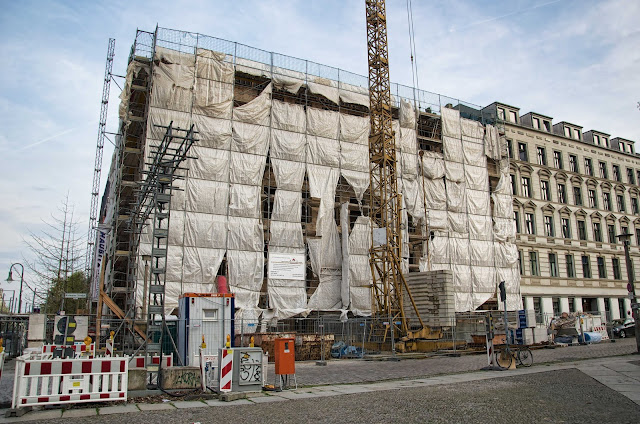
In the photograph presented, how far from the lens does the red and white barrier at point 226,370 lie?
11.0 m

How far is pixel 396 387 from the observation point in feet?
41.6

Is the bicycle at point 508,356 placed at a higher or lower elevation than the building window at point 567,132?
lower

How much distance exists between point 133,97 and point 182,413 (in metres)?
25.7

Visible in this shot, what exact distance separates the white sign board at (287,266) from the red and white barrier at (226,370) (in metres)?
17.8

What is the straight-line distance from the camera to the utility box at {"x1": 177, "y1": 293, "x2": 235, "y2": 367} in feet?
51.0

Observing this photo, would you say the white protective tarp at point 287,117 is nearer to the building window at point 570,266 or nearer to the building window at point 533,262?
the building window at point 533,262

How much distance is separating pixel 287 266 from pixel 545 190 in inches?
1048

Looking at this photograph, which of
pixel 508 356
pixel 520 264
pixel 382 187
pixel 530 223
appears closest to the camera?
pixel 508 356

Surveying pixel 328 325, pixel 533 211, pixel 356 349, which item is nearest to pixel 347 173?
pixel 328 325

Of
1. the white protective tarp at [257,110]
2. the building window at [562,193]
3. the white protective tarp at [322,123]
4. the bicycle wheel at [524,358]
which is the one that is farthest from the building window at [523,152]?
the bicycle wheel at [524,358]

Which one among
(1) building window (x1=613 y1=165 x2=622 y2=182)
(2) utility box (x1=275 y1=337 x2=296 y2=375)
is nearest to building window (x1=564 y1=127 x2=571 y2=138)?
(1) building window (x1=613 y1=165 x2=622 y2=182)

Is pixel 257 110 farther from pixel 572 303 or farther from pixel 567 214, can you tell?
pixel 572 303

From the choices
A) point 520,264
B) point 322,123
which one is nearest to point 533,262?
point 520,264

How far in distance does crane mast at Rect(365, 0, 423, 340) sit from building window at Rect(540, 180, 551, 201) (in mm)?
17139
